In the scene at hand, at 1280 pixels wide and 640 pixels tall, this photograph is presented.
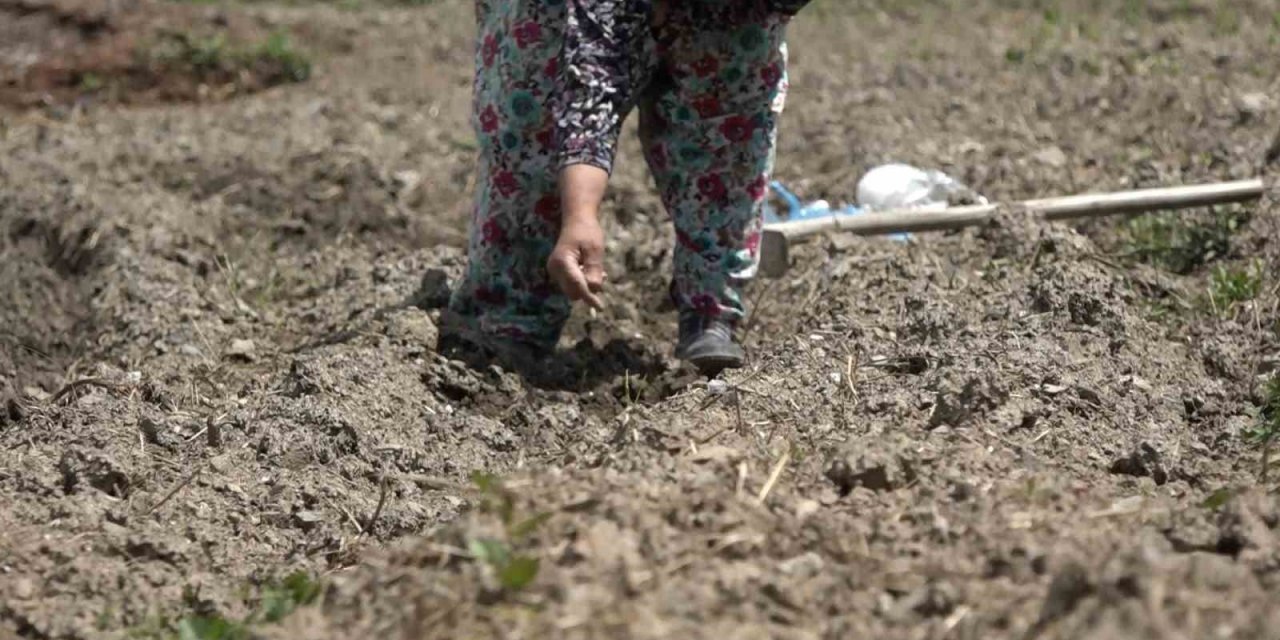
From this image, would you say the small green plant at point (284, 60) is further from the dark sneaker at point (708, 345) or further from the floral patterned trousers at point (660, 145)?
the dark sneaker at point (708, 345)

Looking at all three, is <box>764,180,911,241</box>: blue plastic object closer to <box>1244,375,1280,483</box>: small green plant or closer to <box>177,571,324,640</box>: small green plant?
<box>1244,375,1280,483</box>: small green plant

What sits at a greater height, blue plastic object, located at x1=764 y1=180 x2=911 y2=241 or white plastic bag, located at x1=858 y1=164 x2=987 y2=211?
white plastic bag, located at x1=858 y1=164 x2=987 y2=211

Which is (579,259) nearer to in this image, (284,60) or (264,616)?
(264,616)

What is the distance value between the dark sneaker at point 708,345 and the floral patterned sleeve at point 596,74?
61cm

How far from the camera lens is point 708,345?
418 centimetres

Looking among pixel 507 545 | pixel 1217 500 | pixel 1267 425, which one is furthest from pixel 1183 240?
pixel 507 545

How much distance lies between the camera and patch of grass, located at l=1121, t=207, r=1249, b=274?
4848mm

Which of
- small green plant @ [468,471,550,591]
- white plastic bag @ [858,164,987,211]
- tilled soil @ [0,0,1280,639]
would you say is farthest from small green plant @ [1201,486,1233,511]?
white plastic bag @ [858,164,987,211]

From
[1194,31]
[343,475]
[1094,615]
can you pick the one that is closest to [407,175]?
[343,475]

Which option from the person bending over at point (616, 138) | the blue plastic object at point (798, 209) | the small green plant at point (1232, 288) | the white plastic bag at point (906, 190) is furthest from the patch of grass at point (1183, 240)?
the person bending over at point (616, 138)

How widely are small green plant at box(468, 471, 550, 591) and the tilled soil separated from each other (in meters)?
0.01

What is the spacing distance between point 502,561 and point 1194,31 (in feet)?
19.5

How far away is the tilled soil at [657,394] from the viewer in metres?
2.40

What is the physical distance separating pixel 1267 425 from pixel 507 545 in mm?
1771
